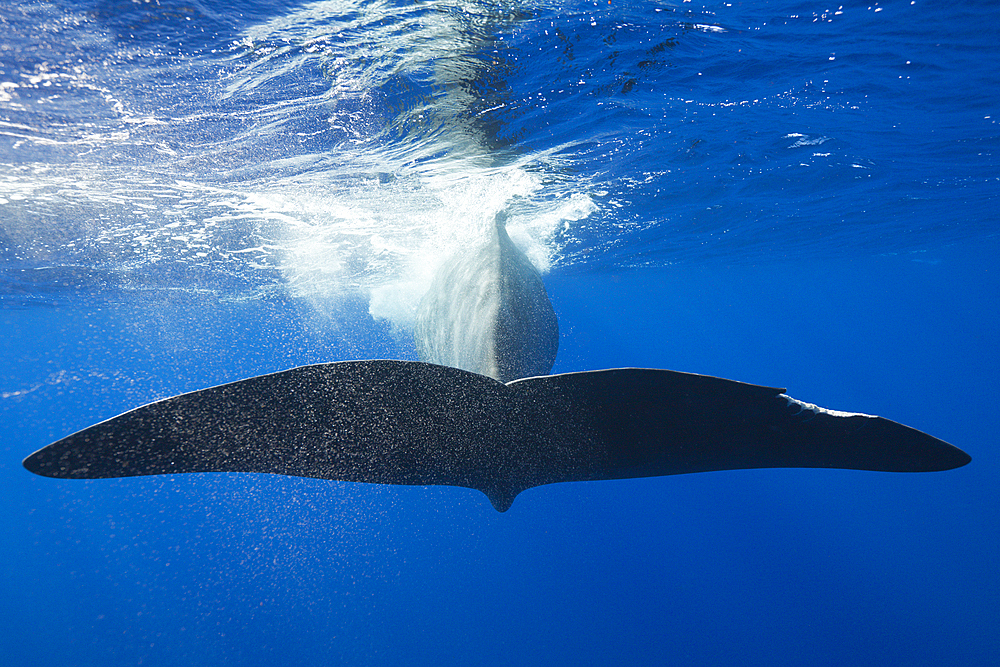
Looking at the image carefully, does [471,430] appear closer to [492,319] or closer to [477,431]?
[477,431]

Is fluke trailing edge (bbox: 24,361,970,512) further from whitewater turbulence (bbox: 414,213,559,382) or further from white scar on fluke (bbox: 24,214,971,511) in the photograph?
whitewater turbulence (bbox: 414,213,559,382)

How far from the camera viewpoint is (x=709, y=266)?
34031 millimetres

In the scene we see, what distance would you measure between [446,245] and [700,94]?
37.3ft

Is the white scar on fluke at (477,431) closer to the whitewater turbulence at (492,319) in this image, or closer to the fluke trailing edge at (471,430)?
the fluke trailing edge at (471,430)

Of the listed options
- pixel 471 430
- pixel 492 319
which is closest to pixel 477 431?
pixel 471 430

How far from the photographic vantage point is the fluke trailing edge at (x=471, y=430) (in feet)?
6.03

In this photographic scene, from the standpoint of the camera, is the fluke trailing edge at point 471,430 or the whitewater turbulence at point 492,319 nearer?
the fluke trailing edge at point 471,430

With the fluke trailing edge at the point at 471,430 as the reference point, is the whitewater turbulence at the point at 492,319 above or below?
below

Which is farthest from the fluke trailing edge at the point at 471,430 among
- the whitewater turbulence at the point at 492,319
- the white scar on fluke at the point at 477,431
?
the whitewater turbulence at the point at 492,319

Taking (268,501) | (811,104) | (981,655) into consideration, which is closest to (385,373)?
(811,104)

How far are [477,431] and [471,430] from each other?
42mm

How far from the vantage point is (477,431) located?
8.52ft

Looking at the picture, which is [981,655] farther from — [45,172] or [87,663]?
[87,663]

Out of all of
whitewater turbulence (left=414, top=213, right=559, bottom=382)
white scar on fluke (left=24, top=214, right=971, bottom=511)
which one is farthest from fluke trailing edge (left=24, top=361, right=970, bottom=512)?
whitewater turbulence (left=414, top=213, right=559, bottom=382)
